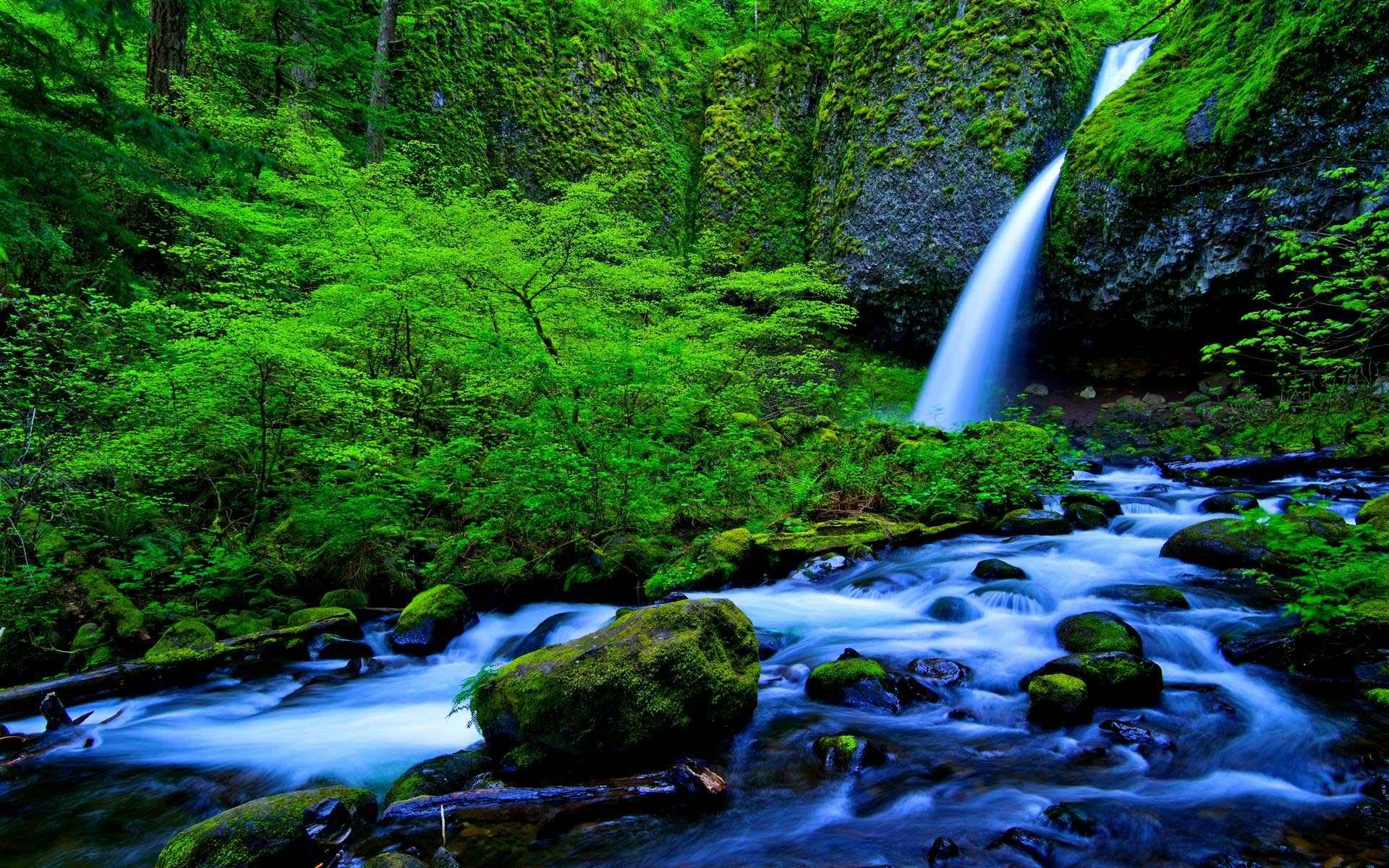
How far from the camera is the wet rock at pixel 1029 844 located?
2516 mm

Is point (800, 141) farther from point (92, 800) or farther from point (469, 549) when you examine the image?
point (92, 800)

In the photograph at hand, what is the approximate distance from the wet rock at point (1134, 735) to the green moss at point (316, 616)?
18.3 feet

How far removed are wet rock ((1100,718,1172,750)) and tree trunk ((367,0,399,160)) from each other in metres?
13.7

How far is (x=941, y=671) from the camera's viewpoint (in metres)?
4.23

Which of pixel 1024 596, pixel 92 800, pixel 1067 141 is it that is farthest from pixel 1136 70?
pixel 92 800

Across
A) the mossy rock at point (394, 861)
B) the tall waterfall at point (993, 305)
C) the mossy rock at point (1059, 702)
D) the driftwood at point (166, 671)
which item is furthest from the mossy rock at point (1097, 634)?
the tall waterfall at point (993, 305)

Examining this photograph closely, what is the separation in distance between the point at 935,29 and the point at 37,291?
18727 millimetres

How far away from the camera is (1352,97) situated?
373 inches

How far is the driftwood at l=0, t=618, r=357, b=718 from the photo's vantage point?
419 cm

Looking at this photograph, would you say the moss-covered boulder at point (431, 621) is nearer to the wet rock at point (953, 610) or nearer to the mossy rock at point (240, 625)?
the mossy rock at point (240, 625)

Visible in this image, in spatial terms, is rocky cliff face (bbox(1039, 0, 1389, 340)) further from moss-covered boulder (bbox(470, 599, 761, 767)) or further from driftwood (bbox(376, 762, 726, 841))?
driftwood (bbox(376, 762, 726, 841))

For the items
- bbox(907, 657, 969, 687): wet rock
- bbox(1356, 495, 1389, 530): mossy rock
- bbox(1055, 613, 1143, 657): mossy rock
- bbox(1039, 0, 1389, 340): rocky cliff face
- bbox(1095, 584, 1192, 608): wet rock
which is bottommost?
bbox(907, 657, 969, 687): wet rock

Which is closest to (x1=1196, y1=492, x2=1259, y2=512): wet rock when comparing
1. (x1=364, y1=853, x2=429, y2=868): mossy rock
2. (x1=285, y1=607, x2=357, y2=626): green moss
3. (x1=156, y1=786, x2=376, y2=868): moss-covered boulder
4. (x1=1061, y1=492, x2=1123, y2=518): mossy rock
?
(x1=1061, y1=492, x2=1123, y2=518): mossy rock

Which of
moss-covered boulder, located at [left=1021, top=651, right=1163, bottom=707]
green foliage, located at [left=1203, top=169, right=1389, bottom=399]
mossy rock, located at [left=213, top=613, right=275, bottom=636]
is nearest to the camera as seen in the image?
moss-covered boulder, located at [left=1021, top=651, right=1163, bottom=707]
